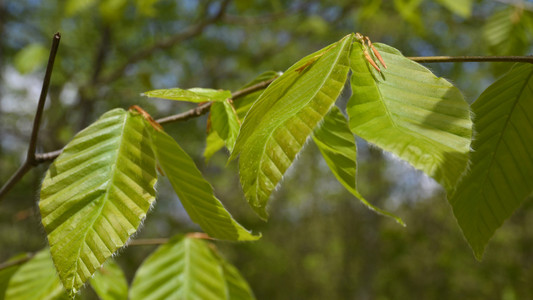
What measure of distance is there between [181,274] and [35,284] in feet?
0.91

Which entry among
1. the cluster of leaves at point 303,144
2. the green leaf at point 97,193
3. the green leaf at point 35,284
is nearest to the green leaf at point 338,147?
the cluster of leaves at point 303,144

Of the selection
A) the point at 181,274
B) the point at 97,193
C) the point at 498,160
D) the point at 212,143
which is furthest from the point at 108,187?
the point at 498,160

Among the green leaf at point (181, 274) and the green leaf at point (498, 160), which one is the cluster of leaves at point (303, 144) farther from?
the green leaf at point (181, 274)

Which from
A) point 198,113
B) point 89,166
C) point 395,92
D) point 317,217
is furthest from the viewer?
point 317,217

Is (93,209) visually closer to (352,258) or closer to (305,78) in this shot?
(305,78)

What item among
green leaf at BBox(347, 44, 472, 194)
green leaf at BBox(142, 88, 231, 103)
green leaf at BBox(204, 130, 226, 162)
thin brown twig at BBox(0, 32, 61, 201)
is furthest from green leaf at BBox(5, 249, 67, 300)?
green leaf at BBox(347, 44, 472, 194)

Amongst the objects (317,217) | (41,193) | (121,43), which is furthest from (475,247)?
(317,217)

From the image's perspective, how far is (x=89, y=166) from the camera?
514mm

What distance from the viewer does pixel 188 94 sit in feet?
1.67

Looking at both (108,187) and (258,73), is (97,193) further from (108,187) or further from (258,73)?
(258,73)

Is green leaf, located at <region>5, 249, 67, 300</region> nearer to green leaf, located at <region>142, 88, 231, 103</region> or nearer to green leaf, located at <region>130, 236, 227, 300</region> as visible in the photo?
green leaf, located at <region>130, 236, 227, 300</region>

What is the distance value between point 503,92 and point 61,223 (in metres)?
0.52

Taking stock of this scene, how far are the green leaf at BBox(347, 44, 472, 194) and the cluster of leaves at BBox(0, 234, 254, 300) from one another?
0.50 meters

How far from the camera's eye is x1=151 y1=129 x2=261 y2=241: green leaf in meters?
0.53
